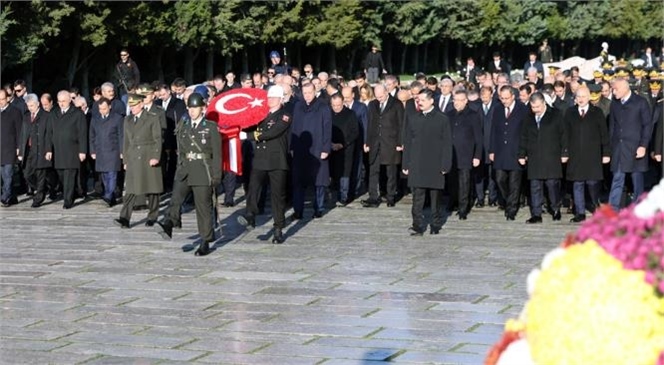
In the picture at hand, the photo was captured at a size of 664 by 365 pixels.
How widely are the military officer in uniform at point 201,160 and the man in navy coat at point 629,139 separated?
5.46 m

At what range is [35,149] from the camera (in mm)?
20719

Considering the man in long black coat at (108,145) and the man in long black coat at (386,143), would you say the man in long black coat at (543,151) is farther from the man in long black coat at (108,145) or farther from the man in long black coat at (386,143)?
the man in long black coat at (108,145)

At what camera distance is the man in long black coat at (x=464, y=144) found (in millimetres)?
18272

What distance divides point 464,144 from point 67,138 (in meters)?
5.89

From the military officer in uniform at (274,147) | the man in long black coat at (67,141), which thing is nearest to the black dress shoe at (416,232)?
the military officer in uniform at (274,147)

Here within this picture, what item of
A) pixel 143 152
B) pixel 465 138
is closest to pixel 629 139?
pixel 465 138

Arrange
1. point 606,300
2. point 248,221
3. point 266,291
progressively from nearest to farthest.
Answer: point 606,300 < point 266,291 < point 248,221

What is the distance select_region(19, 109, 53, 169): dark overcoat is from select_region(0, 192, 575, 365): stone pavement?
2.12 metres

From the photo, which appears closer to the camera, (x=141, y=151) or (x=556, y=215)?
(x=141, y=151)

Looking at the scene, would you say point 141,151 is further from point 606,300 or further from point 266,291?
point 606,300

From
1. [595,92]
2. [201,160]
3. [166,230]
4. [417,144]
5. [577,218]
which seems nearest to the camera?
[201,160]

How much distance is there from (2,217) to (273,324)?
364 inches

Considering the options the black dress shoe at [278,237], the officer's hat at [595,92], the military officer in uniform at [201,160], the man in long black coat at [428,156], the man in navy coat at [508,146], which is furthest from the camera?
the officer's hat at [595,92]

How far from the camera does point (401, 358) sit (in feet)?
31.2
